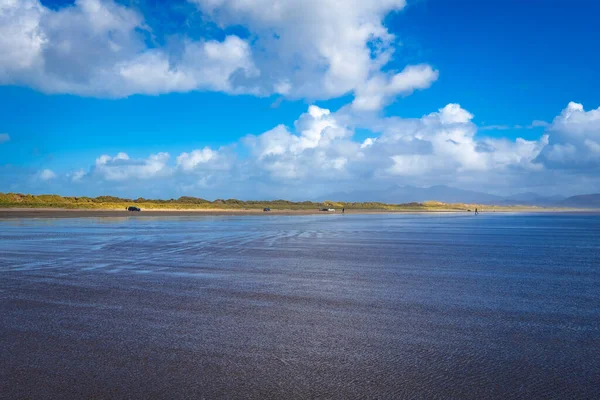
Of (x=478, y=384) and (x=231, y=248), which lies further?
(x=231, y=248)

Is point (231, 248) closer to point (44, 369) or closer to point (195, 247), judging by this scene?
point (195, 247)

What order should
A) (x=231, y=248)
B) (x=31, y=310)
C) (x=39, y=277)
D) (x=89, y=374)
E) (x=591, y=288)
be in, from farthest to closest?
(x=231, y=248) → (x=39, y=277) → (x=591, y=288) → (x=31, y=310) → (x=89, y=374)

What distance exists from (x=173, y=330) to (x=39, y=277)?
6.96 metres

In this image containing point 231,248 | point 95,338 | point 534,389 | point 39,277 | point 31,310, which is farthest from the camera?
point 231,248

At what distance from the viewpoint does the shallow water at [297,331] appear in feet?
17.2

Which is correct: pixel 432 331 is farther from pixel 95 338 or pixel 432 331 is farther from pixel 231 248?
pixel 231 248

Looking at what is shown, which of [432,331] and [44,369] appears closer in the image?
[44,369]

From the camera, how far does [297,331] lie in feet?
24.1

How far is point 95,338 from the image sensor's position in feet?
22.6

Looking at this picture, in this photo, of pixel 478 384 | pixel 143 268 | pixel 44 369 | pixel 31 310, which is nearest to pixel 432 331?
pixel 478 384

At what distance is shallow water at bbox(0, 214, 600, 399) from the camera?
5246mm

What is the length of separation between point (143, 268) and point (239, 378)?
9858mm

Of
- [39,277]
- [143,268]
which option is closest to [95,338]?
[39,277]

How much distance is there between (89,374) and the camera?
5.48 m
